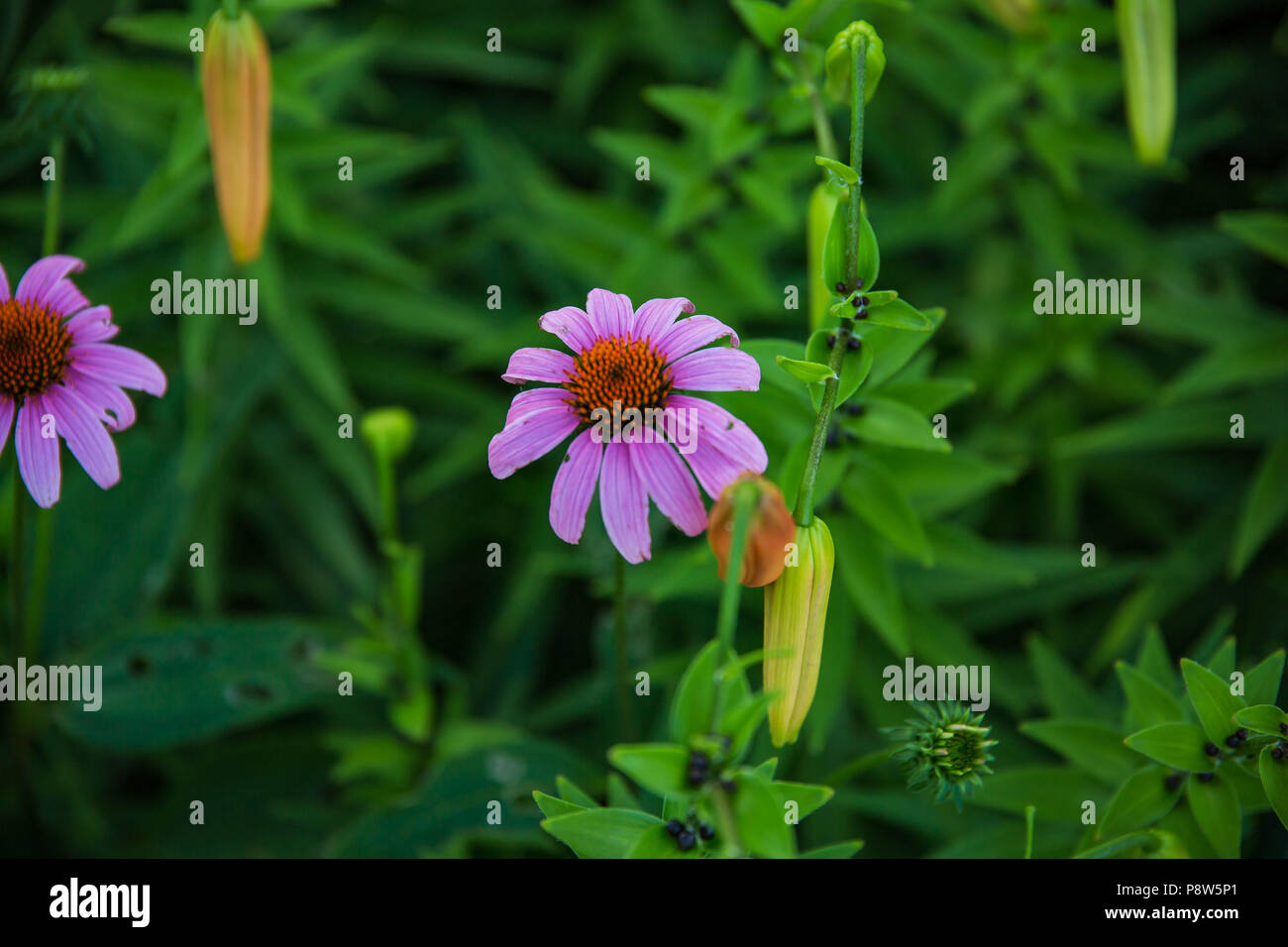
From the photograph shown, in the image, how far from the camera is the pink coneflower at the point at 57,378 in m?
0.54

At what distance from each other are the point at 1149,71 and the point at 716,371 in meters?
0.44

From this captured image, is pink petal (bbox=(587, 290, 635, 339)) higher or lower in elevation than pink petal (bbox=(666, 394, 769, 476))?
higher

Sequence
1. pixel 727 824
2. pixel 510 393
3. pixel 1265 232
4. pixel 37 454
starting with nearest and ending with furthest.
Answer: pixel 727 824 → pixel 37 454 → pixel 1265 232 → pixel 510 393

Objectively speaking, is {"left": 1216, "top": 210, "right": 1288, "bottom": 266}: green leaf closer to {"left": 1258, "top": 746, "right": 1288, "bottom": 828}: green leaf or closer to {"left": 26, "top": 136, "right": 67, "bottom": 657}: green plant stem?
{"left": 1258, "top": 746, "right": 1288, "bottom": 828}: green leaf

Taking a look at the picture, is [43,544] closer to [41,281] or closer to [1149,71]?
[41,281]

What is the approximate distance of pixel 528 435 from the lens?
530 millimetres

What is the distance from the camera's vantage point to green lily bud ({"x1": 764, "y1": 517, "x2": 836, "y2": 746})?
1.64 ft

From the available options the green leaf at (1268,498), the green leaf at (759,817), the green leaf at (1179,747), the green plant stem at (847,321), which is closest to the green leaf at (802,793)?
the green leaf at (759,817)

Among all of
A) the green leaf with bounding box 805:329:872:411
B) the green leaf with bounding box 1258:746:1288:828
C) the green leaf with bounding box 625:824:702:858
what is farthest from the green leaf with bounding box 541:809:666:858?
the green leaf with bounding box 1258:746:1288:828

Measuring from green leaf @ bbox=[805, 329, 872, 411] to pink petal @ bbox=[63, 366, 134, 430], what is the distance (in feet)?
1.23

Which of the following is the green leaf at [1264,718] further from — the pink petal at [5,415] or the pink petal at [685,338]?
the pink petal at [5,415]

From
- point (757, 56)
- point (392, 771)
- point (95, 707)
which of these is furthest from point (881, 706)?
point (95, 707)

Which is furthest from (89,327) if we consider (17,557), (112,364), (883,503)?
(883,503)
